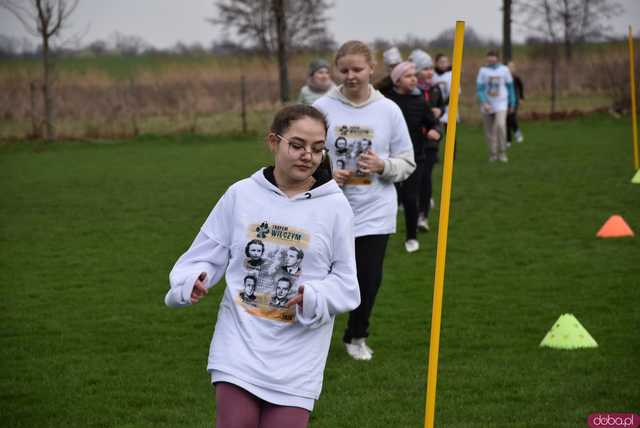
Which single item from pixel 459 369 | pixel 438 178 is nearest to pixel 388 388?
pixel 459 369

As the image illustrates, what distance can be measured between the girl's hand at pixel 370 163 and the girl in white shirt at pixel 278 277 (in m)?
2.46

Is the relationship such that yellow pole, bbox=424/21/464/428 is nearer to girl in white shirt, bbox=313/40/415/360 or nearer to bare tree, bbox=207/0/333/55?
girl in white shirt, bbox=313/40/415/360

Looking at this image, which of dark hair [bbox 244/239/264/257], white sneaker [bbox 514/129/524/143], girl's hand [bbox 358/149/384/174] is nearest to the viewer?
dark hair [bbox 244/239/264/257]

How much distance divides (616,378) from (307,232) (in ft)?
11.2

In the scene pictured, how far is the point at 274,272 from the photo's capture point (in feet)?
12.9

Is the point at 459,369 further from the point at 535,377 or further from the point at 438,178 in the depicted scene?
the point at 438,178

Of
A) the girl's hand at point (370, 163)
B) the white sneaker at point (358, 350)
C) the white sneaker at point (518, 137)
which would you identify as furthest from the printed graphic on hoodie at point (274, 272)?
the white sneaker at point (518, 137)

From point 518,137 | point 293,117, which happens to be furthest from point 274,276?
point 518,137

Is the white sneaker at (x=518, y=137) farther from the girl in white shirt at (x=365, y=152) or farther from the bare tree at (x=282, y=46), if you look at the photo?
the girl in white shirt at (x=365, y=152)

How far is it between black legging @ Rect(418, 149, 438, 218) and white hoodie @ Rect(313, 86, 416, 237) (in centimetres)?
546

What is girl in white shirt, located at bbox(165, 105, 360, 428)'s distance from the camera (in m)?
3.82

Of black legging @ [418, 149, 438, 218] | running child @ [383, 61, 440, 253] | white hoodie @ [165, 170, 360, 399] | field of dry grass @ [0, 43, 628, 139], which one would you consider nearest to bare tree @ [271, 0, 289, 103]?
field of dry grass @ [0, 43, 628, 139]

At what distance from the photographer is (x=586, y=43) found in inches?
2004

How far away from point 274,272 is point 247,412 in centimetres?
53
